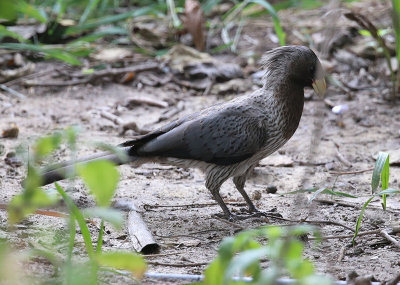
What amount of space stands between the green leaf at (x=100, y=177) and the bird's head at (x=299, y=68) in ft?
9.36

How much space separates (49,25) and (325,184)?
4.27 m

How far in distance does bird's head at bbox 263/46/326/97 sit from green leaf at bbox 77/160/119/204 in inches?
112

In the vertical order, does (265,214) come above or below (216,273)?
below

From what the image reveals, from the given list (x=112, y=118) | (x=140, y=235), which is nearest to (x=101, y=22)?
(x=112, y=118)

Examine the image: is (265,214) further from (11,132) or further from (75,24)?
(75,24)

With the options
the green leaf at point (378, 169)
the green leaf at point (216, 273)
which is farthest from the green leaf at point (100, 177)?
the green leaf at point (378, 169)

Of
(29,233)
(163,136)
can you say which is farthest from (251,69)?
(29,233)

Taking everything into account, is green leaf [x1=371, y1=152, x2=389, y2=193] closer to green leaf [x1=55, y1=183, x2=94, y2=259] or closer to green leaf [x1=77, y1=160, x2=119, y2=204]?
green leaf [x1=55, y1=183, x2=94, y2=259]

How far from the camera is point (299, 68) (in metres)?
4.79

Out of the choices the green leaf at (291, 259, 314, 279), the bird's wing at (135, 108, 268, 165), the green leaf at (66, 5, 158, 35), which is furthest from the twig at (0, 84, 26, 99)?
the green leaf at (291, 259, 314, 279)

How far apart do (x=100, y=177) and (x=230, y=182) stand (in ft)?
12.0

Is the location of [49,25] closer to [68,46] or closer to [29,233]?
[68,46]

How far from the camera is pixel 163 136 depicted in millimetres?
4719

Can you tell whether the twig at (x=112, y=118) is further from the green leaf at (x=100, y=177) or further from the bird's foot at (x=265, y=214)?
the green leaf at (x=100, y=177)
